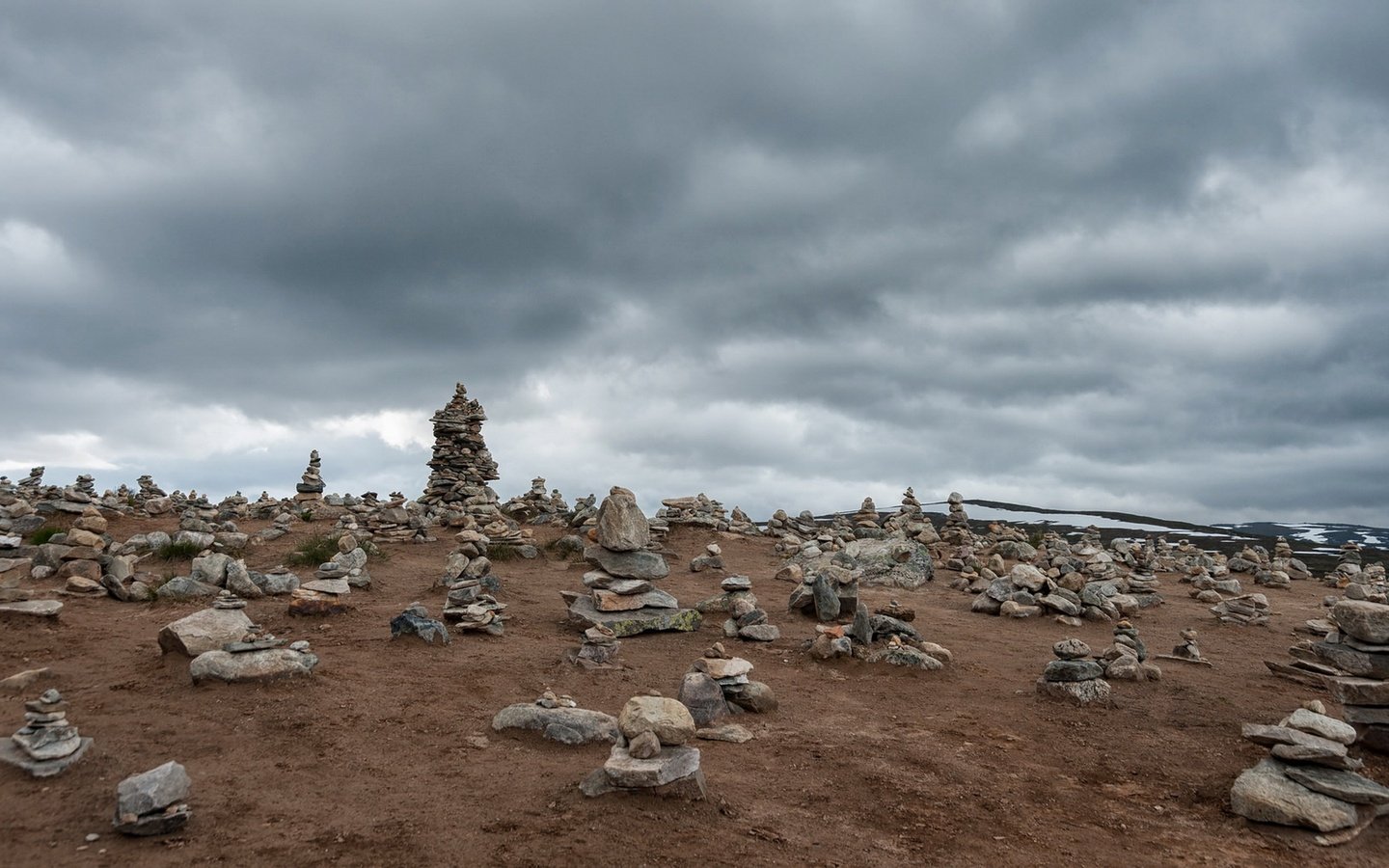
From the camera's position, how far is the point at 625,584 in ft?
57.7

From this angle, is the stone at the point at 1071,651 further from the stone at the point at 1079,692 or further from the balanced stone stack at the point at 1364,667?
the balanced stone stack at the point at 1364,667

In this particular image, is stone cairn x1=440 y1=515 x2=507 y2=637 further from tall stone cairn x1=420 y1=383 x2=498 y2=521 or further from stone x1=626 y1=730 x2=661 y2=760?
tall stone cairn x1=420 y1=383 x2=498 y2=521

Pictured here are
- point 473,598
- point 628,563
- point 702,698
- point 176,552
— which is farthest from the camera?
point 176,552

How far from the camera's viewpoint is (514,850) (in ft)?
22.4

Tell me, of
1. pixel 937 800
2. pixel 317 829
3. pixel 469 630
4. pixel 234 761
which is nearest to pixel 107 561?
pixel 469 630

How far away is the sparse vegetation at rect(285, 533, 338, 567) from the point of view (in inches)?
858

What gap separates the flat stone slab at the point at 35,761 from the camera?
25.2 feet

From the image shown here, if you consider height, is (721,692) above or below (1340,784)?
below

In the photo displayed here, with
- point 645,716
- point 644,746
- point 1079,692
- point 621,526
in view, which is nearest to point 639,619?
point 621,526

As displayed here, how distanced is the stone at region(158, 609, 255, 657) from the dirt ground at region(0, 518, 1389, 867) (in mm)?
262

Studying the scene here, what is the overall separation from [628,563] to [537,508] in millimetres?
17029

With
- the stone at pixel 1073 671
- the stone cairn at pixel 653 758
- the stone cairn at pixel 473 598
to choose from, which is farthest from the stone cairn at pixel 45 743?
the stone at pixel 1073 671

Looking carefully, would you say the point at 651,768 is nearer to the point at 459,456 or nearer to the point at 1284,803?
the point at 1284,803

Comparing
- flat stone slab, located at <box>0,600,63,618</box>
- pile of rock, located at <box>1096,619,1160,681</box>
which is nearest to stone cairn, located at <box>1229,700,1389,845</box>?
pile of rock, located at <box>1096,619,1160,681</box>
